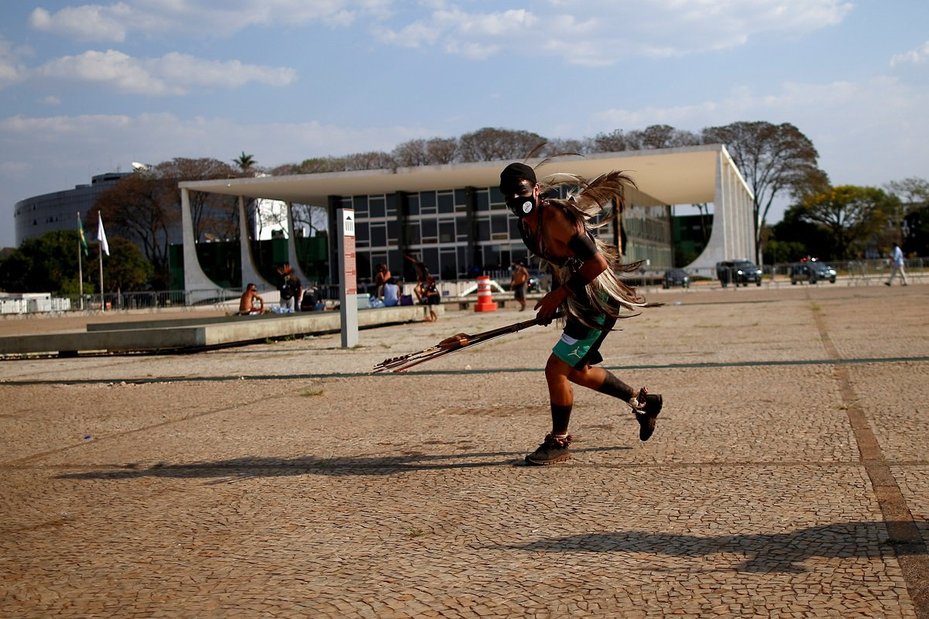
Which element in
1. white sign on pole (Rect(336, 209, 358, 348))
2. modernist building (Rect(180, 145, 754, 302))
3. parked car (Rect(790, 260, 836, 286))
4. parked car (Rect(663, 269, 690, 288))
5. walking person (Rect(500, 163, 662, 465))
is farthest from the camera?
modernist building (Rect(180, 145, 754, 302))

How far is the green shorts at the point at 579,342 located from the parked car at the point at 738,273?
47144mm

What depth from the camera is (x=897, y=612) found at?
290cm

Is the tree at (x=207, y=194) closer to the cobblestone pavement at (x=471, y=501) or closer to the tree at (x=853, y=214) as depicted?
the tree at (x=853, y=214)

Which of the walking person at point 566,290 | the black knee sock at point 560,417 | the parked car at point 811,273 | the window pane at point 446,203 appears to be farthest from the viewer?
the window pane at point 446,203

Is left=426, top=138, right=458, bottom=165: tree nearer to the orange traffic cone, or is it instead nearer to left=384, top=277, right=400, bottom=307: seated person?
the orange traffic cone

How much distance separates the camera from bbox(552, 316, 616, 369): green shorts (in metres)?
5.48

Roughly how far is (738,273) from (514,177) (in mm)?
48070

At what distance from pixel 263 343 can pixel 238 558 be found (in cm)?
1432

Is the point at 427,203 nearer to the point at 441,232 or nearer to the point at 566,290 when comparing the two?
the point at 441,232

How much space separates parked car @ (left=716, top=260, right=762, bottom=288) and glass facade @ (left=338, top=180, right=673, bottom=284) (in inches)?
459

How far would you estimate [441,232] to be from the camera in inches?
2621

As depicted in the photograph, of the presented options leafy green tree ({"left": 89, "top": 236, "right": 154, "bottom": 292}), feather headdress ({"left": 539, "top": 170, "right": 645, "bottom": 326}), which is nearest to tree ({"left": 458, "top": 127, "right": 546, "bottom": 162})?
leafy green tree ({"left": 89, "top": 236, "right": 154, "bottom": 292})

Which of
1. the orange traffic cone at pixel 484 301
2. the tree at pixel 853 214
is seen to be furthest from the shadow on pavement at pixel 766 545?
the tree at pixel 853 214

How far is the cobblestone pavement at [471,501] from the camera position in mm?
3301
